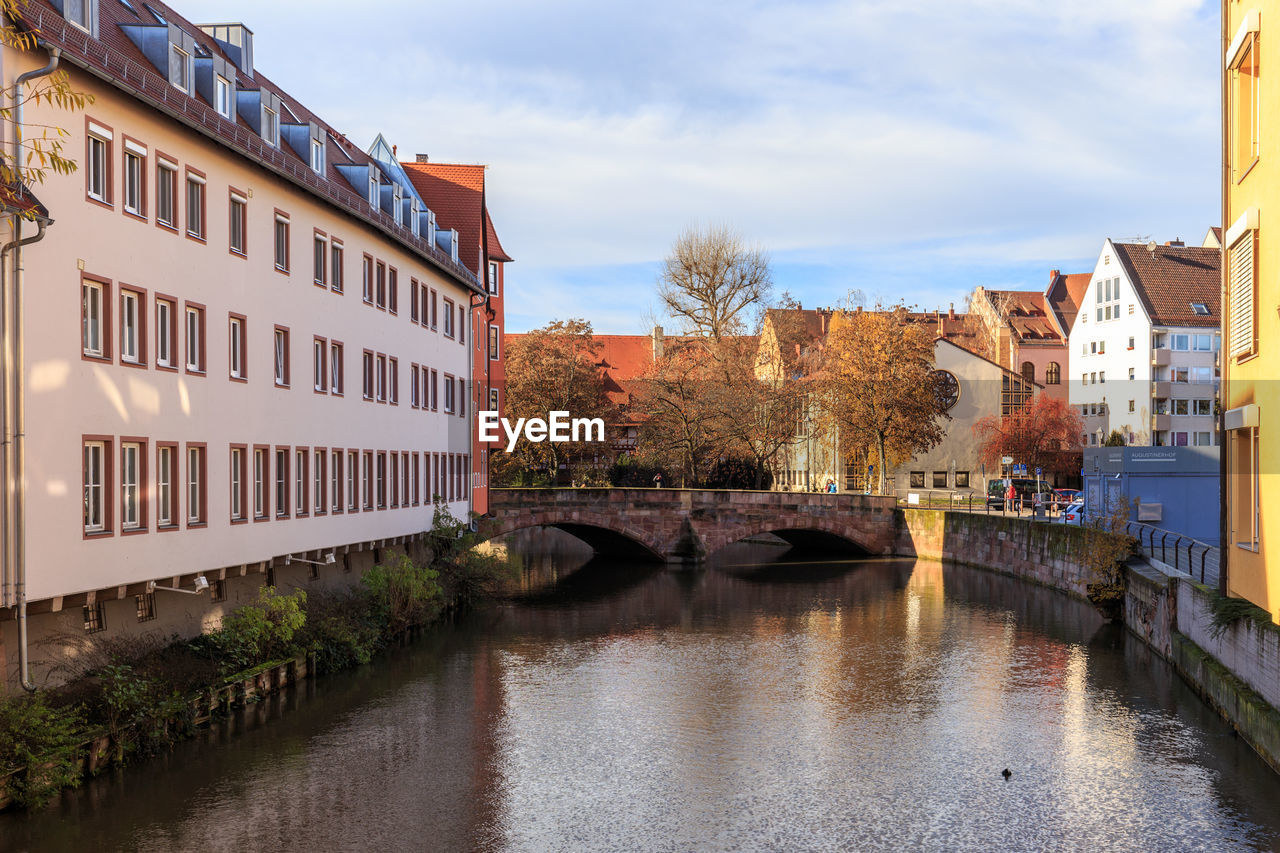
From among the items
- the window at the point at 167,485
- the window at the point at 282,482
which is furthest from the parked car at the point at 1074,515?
the window at the point at 167,485

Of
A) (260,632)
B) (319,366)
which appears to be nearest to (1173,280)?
(319,366)

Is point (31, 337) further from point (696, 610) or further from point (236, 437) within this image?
point (696, 610)

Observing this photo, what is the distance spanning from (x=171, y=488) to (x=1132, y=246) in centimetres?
6917

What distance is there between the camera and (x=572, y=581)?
159 ft

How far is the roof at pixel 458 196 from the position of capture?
45031 mm

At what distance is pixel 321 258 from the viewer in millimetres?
28516

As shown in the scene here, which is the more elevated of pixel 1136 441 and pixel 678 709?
pixel 1136 441

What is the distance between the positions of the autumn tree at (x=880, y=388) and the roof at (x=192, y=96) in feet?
105

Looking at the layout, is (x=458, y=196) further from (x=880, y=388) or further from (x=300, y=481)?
(x=880, y=388)

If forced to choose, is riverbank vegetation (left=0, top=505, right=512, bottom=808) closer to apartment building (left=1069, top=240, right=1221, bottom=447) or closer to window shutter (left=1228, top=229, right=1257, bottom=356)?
window shutter (left=1228, top=229, right=1257, bottom=356)

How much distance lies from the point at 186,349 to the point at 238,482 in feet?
10.6

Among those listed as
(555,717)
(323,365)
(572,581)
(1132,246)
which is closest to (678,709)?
(555,717)

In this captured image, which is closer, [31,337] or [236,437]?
[31,337]

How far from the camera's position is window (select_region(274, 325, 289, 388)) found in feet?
85.0
